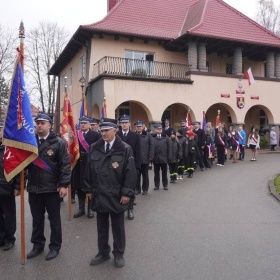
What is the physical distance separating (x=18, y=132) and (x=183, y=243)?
3151 mm

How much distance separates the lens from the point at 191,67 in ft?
75.7

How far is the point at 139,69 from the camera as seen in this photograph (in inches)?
866

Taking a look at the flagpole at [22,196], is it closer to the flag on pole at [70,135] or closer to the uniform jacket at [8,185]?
the uniform jacket at [8,185]

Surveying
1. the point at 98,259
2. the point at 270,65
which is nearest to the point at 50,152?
the point at 98,259

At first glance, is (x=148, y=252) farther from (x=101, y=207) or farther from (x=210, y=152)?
(x=210, y=152)

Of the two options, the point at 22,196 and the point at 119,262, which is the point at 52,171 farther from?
the point at 119,262

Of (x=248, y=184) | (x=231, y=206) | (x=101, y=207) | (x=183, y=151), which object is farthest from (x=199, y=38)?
(x=101, y=207)

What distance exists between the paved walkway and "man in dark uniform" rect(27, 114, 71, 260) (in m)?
0.27

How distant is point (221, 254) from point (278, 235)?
1.57 meters

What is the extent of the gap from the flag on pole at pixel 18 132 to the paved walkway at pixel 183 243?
55.4 inches

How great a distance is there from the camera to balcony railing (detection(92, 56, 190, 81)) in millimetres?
21562

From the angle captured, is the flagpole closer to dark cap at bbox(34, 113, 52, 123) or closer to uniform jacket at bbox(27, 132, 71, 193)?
uniform jacket at bbox(27, 132, 71, 193)

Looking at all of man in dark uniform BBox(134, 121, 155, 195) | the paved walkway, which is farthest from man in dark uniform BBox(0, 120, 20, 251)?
man in dark uniform BBox(134, 121, 155, 195)

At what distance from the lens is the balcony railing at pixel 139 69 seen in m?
21.6
